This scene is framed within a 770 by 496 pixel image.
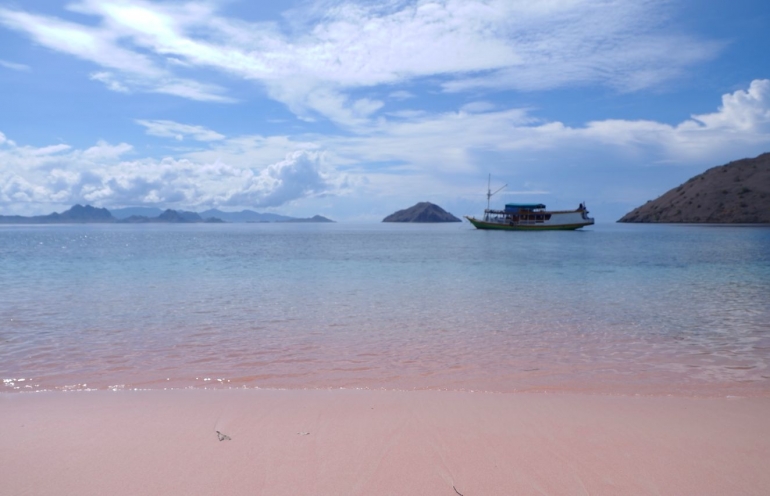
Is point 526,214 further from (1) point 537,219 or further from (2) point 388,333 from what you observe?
(2) point 388,333

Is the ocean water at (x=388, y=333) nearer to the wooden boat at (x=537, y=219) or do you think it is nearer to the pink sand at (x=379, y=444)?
the pink sand at (x=379, y=444)

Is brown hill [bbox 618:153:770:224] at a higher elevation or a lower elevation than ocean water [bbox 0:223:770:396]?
higher

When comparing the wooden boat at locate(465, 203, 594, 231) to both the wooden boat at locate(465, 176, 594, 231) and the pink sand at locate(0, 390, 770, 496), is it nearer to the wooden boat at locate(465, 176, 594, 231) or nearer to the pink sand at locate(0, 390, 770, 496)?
the wooden boat at locate(465, 176, 594, 231)

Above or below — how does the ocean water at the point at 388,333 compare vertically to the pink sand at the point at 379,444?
below

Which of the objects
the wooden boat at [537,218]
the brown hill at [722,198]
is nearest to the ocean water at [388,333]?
the wooden boat at [537,218]

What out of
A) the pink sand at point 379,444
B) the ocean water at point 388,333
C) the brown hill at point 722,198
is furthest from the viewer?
the brown hill at point 722,198

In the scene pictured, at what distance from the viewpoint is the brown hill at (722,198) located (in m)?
139

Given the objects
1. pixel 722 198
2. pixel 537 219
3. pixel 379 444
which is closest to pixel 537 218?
pixel 537 219

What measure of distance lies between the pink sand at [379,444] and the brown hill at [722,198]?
15730 centimetres

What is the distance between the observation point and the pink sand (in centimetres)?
453

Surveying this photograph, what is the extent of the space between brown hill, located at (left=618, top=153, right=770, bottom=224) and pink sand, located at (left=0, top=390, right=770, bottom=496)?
6193 inches

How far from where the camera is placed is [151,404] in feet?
22.3

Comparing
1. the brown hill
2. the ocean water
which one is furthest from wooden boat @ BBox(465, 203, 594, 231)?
the ocean water

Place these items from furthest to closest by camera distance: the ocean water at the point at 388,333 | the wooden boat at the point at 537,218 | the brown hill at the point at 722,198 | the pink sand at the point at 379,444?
1. the brown hill at the point at 722,198
2. the wooden boat at the point at 537,218
3. the ocean water at the point at 388,333
4. the pink sand at the point at 379,444
